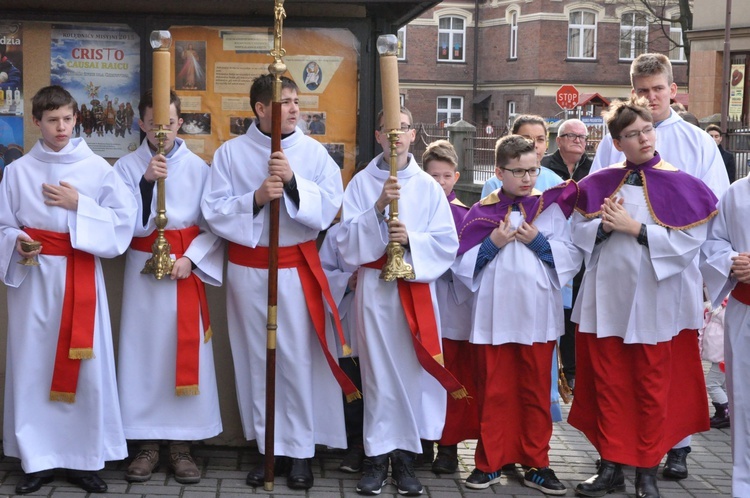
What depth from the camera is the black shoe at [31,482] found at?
5336 mm

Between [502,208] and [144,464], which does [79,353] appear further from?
[502,208]

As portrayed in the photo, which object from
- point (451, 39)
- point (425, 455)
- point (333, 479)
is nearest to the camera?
point (333, 479)

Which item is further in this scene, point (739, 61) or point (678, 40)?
point (678, 40)

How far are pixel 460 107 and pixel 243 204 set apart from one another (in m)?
42.3

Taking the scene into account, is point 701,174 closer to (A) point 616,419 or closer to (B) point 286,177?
(A) point 616,419

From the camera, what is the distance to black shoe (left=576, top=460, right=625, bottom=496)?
5594 millimetres

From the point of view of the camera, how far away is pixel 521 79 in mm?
43469

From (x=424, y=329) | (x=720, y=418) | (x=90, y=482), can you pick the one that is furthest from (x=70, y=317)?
(x=720, y=418)

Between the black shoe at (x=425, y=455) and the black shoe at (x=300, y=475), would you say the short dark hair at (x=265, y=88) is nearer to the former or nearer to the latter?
the black shoe at (x=300, y=475)

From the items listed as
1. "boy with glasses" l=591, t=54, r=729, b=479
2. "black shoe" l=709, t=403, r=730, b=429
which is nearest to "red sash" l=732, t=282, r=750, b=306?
"boy with glasses" l=591, t=54, r=729, b=479

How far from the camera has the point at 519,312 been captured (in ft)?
18.5

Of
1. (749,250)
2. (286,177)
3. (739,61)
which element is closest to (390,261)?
(286,177)

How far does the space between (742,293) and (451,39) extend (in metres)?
42.3

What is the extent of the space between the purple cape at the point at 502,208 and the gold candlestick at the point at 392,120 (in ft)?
1.66
